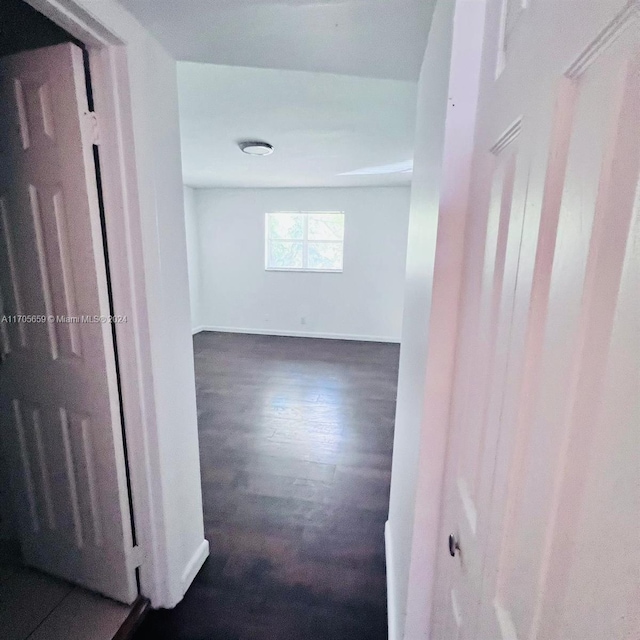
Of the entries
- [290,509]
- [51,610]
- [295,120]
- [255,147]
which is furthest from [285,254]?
[51,610]

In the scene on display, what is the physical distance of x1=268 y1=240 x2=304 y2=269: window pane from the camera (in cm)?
564

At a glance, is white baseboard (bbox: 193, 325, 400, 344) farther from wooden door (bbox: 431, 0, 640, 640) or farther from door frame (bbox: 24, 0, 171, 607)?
wooden door (bbox: 431, 0, 640, 640)

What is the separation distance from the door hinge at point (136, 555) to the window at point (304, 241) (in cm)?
465

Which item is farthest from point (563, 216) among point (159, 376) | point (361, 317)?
point (361, 317)

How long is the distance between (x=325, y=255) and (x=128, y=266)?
15.1ft

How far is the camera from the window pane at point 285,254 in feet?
18.5

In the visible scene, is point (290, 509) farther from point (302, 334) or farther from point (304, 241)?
point (304, 241)

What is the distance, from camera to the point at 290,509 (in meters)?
1.96

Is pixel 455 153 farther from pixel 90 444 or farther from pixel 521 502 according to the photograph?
pixel 90 444

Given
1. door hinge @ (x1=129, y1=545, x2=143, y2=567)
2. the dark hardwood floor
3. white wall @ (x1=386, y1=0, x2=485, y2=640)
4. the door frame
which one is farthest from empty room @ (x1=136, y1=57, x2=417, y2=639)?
white wall @ (x1=386, y1=0, x2=485, y2=640)

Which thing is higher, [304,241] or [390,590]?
[304,241]

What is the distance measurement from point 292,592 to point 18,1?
2.44 m

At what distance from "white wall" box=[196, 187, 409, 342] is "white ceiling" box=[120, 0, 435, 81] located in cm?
402

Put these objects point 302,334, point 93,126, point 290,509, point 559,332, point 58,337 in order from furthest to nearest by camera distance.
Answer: point 302,334 → point 290,509 → point 58,337 → point 93,126 → point 559,332
